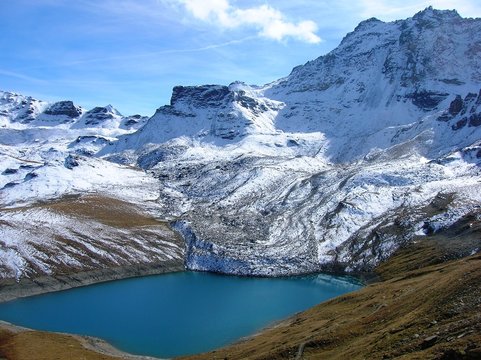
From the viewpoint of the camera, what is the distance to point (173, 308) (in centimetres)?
10925

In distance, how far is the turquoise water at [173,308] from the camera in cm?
8831

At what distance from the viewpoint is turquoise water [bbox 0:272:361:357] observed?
290ft

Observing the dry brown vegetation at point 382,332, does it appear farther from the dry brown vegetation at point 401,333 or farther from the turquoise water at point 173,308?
the turquoise water at point 173,308

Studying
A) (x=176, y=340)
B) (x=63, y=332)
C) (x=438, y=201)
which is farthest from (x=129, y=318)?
(x=438, y=201)

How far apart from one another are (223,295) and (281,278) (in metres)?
23.7

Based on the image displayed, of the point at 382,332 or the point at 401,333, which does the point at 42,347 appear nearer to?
the point at 382,332

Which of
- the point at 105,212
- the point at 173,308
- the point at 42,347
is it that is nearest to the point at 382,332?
the point at 42,347

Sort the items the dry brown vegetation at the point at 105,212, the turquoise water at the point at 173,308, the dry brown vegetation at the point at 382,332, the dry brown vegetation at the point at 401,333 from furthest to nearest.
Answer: the dry brown vegetation at the point at 105,212 < the turquoise water at the point at 173,308 < the dry brown vegetation at the point at 382,332 < the dry brown vegetation at the point at 401,333

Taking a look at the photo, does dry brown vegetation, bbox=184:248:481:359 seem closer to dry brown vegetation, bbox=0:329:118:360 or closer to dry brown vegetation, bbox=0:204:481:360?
dry brown vegetation, bbox=0:204:481:360

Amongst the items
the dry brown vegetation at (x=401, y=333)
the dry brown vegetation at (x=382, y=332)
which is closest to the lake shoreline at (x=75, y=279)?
the dry brown vegetation at (x=382, y=332)

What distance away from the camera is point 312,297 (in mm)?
115688

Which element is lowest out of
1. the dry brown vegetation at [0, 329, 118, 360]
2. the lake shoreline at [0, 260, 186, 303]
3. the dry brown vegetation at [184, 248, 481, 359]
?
the dry brown vegetation at [0, 329, 118, 360]

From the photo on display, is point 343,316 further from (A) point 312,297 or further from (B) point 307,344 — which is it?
(A) point 312,297

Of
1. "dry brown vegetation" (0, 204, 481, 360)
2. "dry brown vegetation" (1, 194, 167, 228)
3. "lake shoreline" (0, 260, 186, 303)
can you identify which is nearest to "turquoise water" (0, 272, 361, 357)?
"lake shoreline" (0, 260, 186, 303)
